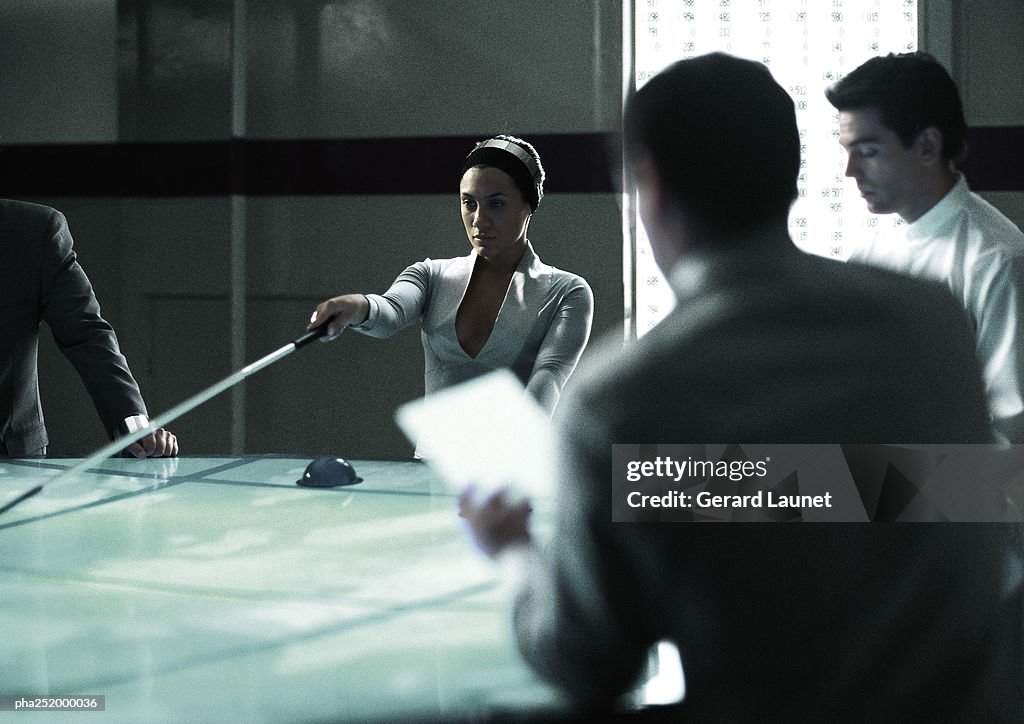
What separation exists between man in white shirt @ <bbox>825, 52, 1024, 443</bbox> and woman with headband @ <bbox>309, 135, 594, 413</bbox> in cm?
72

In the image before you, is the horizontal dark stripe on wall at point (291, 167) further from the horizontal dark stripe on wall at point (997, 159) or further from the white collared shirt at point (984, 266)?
the white collared shirt at point (984, 266)

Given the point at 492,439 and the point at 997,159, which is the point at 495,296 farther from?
the point at 997,159

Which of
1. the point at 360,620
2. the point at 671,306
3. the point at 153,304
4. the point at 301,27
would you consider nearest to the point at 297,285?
the point at 153,304

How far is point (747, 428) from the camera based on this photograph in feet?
2.10

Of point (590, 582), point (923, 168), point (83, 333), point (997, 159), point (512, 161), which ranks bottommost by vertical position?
point (590, 582)

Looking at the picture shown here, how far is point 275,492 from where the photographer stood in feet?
5.31

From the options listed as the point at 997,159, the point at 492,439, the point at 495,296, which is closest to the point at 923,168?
the point at 492,439

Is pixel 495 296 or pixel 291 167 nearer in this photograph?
pixel 495 296

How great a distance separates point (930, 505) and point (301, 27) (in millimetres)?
3323

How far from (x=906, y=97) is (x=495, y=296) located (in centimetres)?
94

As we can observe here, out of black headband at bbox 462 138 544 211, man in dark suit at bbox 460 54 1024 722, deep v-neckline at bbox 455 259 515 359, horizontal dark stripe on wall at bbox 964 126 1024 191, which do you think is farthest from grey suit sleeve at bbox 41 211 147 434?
horizontal dark stripe on wall at bbox 964 126 1024 191

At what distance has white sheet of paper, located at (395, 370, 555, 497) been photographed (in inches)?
43.3

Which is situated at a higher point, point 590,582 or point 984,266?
point 984,266

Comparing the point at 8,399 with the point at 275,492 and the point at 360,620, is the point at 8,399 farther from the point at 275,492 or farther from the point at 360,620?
the point at 360,620
